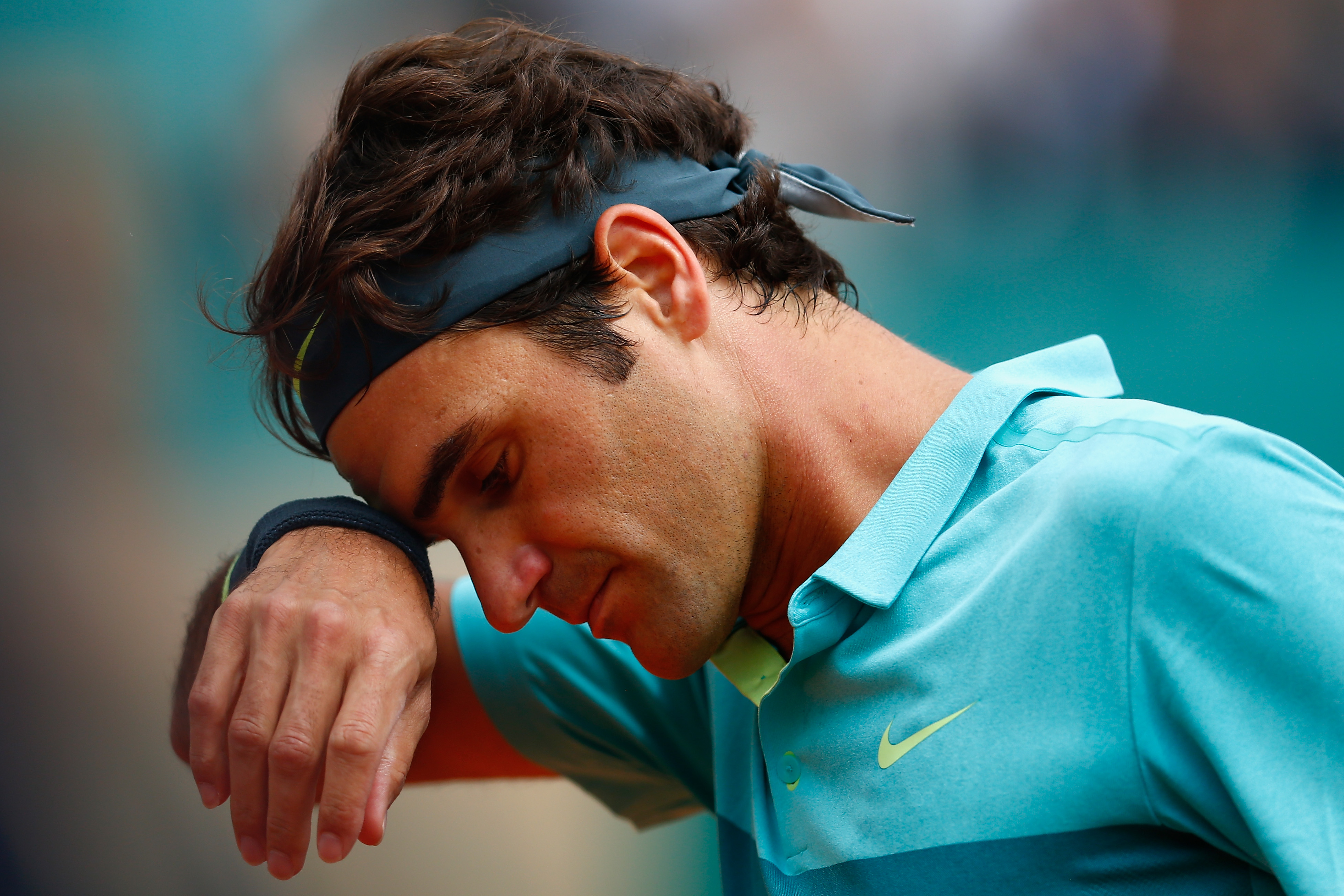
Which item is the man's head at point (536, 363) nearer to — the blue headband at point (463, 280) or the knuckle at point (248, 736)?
the blue headband at point (463, 280)

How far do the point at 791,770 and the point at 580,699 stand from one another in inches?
13.1

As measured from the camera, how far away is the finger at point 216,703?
1.74 feet

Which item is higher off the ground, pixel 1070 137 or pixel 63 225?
pixel 1070 137

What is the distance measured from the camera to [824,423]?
0.61 m

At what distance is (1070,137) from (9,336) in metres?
1.12

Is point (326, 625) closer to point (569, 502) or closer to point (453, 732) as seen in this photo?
point (569, 502)

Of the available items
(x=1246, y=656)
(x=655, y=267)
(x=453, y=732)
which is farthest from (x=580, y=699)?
(x=1246, y=656)

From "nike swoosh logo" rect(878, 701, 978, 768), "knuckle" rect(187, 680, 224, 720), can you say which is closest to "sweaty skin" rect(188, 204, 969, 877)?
"knuckle" rect(187, 680, 224, 720)

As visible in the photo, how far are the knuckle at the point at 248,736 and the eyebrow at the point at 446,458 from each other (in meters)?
0.17

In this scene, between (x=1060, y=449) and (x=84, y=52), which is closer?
(x=1060, y=449)

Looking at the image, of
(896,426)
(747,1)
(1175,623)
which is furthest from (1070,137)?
(1175,623)

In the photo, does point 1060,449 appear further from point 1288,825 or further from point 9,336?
point 9,336

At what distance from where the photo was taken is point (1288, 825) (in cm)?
38

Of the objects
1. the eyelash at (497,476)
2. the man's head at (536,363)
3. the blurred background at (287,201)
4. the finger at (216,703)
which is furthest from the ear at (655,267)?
the blurred background at (287,201)
